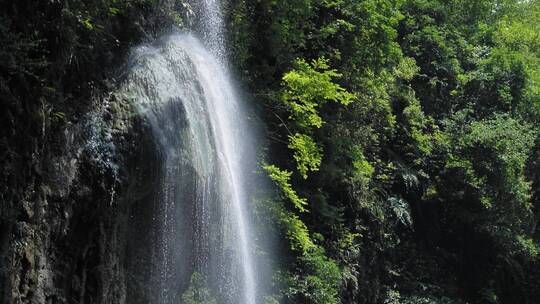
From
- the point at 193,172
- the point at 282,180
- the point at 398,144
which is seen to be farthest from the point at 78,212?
the point at 398,144

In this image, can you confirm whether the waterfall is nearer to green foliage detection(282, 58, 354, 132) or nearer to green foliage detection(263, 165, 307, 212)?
green foliage detection(263, 165, 307, 212)

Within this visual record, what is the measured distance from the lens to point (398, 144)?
766 inches

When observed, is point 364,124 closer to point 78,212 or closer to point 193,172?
point 193,172

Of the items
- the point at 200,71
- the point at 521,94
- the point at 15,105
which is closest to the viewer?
the point at 15,105

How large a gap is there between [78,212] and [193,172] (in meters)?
2.04

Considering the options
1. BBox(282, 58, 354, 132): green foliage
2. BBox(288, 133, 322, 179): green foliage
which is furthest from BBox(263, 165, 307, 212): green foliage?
BBox(282, 58, 354, 132): green foliage

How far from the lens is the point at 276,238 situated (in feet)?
39.9

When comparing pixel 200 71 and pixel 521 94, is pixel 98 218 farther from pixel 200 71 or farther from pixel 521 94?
pixel 521 94

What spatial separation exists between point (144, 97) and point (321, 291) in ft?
17.6

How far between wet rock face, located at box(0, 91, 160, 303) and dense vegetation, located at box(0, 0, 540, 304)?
0.69 ft

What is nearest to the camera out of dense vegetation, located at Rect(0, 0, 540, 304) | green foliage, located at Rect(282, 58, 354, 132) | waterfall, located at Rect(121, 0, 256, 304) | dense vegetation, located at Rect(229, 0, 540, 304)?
dense vegetation, located at Rect(0, 0, 540, 304)

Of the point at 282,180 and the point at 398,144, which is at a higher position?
the point at 398,144

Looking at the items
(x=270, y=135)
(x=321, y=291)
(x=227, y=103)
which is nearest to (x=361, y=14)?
(x=270, y=135)

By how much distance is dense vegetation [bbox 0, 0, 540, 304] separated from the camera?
7414 mm
